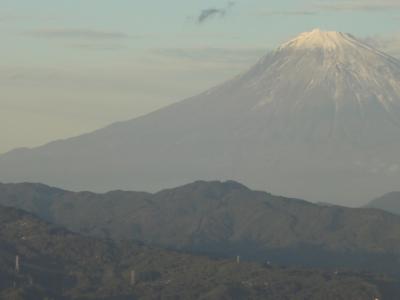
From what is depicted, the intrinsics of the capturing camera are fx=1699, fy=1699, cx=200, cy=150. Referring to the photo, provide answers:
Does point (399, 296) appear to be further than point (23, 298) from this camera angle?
Yes

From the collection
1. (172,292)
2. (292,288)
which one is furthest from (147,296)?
(292,288)

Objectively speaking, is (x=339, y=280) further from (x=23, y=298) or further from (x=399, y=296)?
(x=23, y=298)

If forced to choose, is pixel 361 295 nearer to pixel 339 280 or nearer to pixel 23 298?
pixel 339 280

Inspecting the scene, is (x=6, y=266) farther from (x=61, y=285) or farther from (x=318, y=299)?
(x=318, y=299)

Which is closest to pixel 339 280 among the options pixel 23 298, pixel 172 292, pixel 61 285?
pixel 172 292

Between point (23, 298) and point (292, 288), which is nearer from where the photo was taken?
point (23, 298)

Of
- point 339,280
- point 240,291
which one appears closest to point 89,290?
point 240,291

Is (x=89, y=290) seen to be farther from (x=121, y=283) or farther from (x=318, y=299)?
(x=318, y=299)

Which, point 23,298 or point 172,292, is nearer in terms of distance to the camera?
point 23,298
